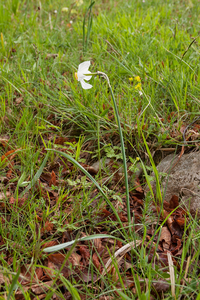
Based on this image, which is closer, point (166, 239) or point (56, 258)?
point (56, 258)

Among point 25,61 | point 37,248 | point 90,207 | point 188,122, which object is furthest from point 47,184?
point 25,61

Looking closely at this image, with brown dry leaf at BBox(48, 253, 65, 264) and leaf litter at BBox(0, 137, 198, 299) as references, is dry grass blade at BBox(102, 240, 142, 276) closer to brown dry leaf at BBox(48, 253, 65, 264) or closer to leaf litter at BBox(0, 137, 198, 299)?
leaf litter at BBox(0, 137, 198, 299)

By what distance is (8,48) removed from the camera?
110 inches

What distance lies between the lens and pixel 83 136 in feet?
6.29

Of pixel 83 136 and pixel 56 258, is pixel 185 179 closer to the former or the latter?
pixel 83 136

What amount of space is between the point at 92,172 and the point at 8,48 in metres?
1.89

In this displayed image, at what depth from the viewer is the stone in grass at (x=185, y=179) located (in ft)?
5.05

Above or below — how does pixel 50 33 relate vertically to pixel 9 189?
above

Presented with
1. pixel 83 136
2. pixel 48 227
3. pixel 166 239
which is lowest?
pixel 166 239

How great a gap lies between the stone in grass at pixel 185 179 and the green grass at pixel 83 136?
0.32ft

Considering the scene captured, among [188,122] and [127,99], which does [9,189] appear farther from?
[188,122]

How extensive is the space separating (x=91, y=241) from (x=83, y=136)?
81cm

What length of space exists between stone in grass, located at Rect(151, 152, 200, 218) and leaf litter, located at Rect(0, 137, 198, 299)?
0.07 metres

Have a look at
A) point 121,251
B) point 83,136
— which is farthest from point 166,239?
point 83,136
